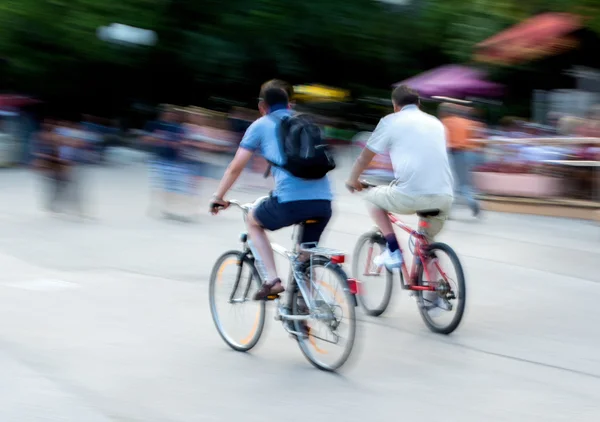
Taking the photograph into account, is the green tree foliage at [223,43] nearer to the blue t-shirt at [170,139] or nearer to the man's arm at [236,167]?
the blue t-shirt at [170,139]

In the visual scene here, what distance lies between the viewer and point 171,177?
47.7ft

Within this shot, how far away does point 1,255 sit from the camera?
37.2ft

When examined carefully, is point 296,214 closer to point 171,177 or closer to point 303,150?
point 303,150

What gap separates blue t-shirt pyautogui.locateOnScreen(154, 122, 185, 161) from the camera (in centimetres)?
1479

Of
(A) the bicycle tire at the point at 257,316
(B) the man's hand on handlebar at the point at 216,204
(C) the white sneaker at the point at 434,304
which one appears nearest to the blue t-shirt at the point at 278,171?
(B) the man's hand on handlebar at the point at 216,204

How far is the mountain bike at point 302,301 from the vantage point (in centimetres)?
631

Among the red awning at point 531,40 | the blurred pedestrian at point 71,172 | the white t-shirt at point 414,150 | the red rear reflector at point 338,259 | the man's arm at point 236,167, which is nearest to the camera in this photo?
the red rear reflector at point 338,259

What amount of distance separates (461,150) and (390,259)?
24.3 ft

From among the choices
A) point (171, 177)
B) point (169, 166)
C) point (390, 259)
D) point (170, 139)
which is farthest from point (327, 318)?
point (170, 139)

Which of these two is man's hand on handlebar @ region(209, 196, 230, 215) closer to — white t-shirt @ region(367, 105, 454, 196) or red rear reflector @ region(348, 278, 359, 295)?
red rear reflector @ region(348, 278, 359, 295)

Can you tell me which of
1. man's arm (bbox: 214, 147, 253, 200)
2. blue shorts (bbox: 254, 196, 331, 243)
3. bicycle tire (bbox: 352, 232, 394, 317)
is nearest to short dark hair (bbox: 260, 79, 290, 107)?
man's arm (bbox: 214, 147, 253, 200)

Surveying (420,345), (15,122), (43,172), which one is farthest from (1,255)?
(15,122)

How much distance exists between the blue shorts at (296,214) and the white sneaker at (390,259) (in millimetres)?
1209

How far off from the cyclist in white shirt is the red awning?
15676 millimetres
